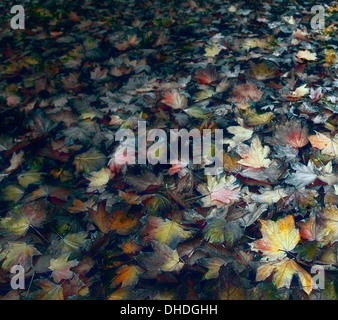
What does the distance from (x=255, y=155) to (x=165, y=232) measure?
562mm

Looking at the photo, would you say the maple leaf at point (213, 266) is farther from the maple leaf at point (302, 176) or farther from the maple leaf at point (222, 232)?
the maple leaf at point (302, 176)

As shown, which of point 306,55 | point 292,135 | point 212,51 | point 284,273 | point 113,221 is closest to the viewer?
point 284,273

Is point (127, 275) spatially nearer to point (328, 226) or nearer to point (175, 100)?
point (328, 226)

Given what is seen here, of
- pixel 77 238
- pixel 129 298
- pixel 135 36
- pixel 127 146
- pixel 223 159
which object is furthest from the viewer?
pixel 135 36

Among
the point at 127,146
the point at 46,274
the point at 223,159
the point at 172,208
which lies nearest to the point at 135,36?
the point at 127,146

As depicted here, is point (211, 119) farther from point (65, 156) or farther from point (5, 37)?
point (5, 37)

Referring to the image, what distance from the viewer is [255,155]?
4.57 ft

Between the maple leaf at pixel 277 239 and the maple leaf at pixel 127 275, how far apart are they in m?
0.44

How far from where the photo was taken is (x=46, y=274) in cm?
112

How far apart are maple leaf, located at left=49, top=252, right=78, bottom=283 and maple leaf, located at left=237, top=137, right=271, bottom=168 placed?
A: 2.78ft

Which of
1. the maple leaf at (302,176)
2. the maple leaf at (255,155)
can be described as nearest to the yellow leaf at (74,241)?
the maple leaf at (255,155)

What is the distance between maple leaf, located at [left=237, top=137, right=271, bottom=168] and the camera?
1372 millimetres

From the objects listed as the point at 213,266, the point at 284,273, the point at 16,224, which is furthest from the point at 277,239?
the point at 16,224

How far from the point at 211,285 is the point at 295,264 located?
303mm
